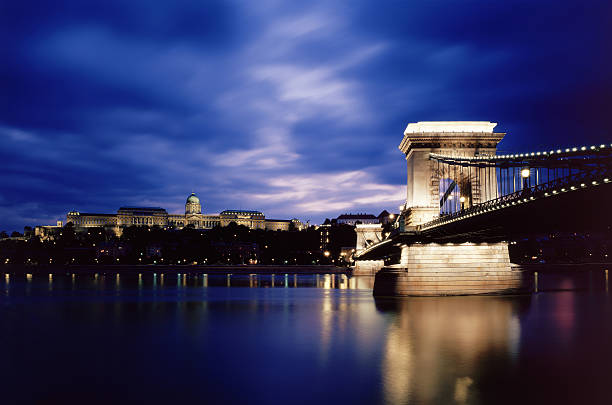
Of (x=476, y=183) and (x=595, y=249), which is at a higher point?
(x=476, y=183)

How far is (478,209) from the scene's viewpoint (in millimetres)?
33031

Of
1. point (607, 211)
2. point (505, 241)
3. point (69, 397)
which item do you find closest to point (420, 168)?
point (505, 241)

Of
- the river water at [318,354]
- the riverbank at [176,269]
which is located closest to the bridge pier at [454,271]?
the river water at [318,354]

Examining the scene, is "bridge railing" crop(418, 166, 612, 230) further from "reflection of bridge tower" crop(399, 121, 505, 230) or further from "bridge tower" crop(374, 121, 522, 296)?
"reflection of bridge tower" crop(399, 121, 505, 230)

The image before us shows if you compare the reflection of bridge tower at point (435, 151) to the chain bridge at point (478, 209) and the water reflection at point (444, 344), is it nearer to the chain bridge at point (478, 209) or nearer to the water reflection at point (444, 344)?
the chain bridge at point (478, 209)

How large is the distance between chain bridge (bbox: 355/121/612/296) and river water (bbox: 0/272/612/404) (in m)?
2.63

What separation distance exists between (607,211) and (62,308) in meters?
38.5

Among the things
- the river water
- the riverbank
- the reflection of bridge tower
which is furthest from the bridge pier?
the riverbank

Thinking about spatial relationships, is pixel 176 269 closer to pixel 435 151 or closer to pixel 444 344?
pixel 435 151

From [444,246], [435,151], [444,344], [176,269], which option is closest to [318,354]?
[444,344]

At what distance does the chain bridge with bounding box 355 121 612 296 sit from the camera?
2505 centimetres

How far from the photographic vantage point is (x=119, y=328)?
A: 32.9 meters

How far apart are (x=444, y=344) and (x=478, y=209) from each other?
10.1 metres

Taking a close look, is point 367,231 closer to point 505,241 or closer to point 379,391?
point 505,241
